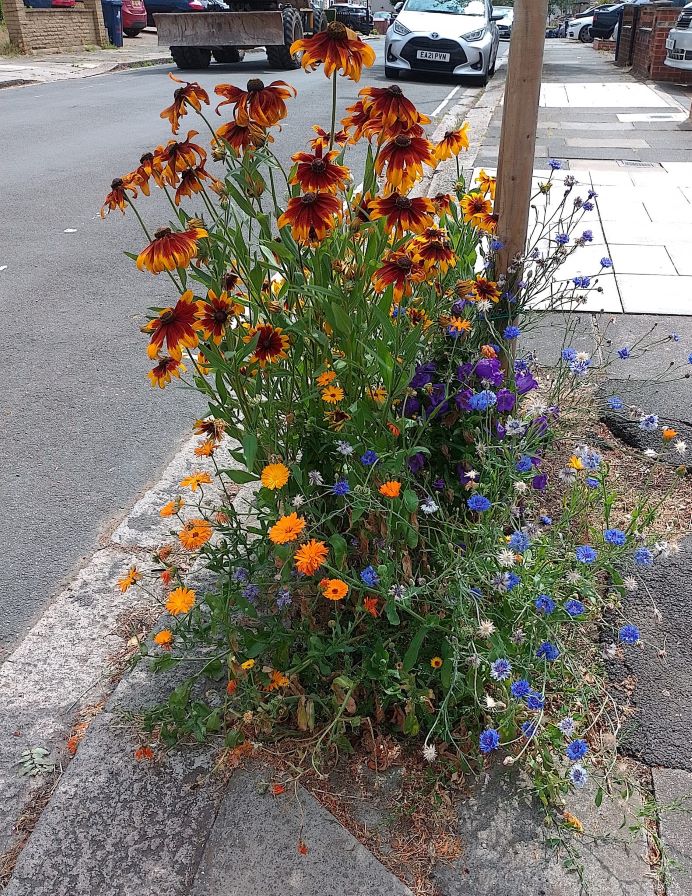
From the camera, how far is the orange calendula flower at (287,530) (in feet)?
6.34

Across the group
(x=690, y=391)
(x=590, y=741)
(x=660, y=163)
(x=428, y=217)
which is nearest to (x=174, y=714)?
(x=590, y=741)

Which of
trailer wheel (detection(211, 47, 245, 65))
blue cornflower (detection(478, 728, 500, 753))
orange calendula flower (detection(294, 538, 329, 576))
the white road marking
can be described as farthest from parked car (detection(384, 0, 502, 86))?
blue cornflower (detection(478, 728, 500, 753))

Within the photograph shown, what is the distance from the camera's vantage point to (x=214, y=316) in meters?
2.03

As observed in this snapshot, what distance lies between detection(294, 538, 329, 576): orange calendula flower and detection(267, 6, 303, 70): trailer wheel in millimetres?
18796

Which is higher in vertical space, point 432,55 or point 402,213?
point 402,213

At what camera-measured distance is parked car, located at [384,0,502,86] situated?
16422 mm

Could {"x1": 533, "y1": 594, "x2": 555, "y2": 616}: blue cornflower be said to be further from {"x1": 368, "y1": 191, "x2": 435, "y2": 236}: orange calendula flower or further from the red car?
the red car

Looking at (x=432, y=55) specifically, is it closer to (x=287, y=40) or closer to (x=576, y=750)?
(x=287, y=40)

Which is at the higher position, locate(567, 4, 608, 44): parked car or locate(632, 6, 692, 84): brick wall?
locate(632, 6, 692, 84): brick wall

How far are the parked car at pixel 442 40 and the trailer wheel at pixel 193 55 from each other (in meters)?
5.34

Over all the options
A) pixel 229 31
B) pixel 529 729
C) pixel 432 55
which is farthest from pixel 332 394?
pixel 229 31

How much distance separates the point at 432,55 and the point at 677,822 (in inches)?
672

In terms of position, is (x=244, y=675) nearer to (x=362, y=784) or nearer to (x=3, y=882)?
(x=362, y=784)

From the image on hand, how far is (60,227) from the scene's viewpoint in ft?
24.0
